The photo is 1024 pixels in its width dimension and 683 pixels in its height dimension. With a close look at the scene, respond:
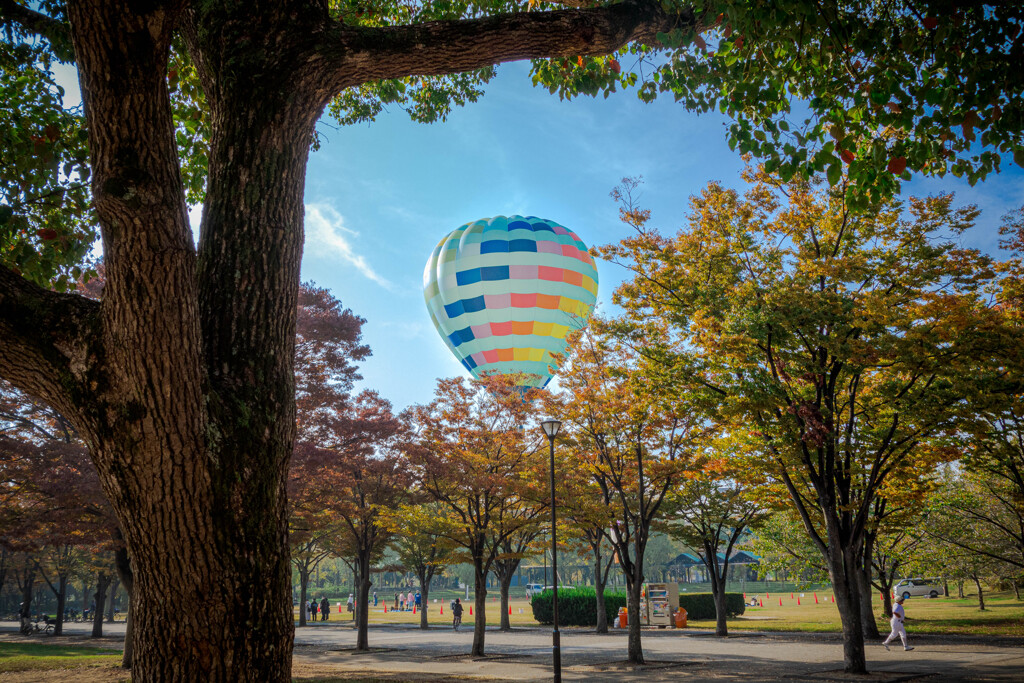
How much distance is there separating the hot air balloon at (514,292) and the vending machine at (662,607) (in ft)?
39.9

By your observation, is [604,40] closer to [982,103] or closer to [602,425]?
[982,103]

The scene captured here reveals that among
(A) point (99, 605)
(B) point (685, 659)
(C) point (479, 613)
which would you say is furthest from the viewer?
(A) point (99, 605)

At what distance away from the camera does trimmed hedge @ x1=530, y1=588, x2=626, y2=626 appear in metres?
36.0

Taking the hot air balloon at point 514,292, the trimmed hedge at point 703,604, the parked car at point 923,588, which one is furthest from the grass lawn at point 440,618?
the parked car at point 923,588

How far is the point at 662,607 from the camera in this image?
32938mm

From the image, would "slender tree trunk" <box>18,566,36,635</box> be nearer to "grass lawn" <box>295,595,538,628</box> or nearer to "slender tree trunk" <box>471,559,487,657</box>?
"grass lawn" <box>295,595,538,628</box>

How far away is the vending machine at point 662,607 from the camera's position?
107 feet

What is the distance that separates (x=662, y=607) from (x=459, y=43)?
3345cm

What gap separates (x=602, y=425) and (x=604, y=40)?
15.2m

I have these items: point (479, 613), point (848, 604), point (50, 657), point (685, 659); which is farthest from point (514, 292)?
point (50, 657)

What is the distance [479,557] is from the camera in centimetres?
2172

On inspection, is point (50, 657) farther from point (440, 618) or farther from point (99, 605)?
point (440, 618)

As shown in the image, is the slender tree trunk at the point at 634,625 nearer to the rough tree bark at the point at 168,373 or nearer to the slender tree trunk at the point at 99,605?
the rough tree bark at the point at 168,373

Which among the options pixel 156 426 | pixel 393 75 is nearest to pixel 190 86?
pixel 393 75
